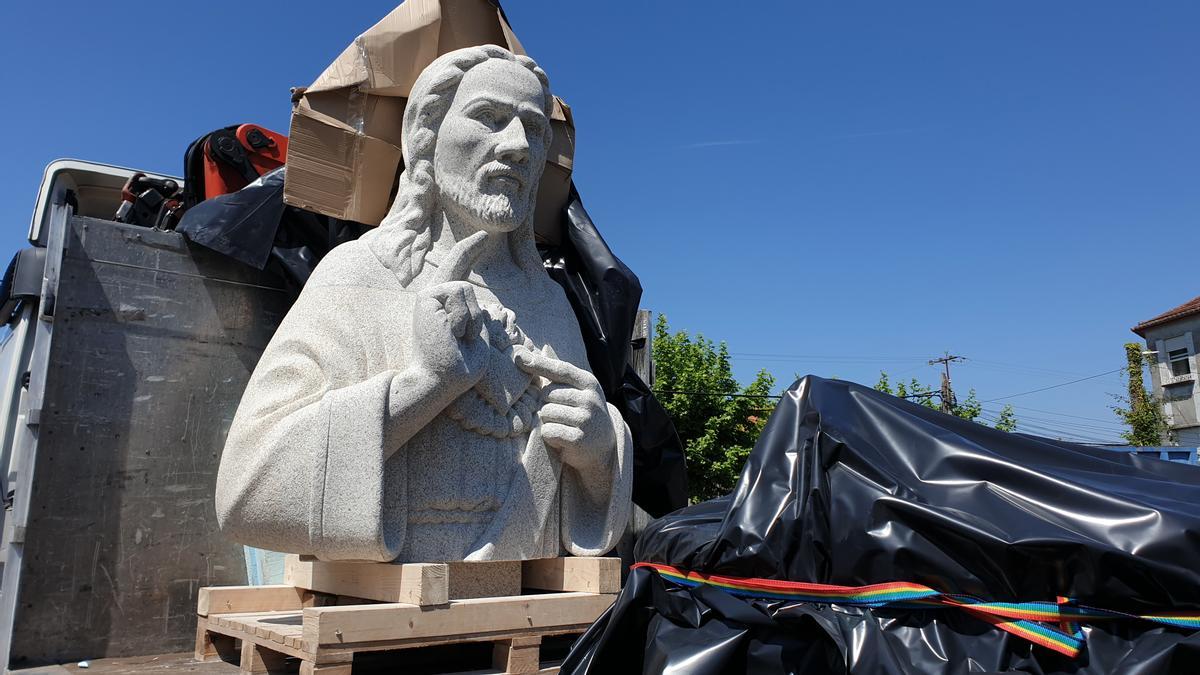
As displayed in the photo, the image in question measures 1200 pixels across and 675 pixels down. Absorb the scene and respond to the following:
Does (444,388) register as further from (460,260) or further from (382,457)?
A: (460,260)

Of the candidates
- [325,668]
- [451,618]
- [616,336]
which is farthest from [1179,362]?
[325,668]

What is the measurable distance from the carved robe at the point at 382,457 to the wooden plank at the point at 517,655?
16.5 inches

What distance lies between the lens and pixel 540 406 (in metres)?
4.32

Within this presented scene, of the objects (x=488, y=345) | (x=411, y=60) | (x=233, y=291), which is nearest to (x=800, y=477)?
(x=488, y=345)

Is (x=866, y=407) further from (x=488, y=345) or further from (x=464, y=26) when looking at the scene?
(x=464, y=26)

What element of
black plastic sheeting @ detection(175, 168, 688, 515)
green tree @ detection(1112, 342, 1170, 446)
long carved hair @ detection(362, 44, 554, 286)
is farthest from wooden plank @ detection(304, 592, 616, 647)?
green tree @ detection(1112, 342, 1170, 446)

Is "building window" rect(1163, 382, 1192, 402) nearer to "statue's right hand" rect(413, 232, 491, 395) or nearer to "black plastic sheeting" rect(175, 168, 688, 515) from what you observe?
"black plastic sheeting" rect(175, 168, 688, 515)

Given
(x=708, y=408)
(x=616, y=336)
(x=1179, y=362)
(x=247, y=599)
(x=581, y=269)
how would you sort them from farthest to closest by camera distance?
1. (x=1179, y=362)
2. (x=708, y=408)
3. (x=581, y=269)
4. (x=616, y=336)
5. (x=247, y=599)

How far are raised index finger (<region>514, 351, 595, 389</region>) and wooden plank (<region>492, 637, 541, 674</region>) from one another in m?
1.27

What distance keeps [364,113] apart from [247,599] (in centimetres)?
285

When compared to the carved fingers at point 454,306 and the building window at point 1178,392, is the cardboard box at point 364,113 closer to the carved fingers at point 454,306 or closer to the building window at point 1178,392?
the carved fingers at point 454,306

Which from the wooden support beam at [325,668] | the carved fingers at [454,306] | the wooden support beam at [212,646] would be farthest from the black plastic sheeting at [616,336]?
the wooden support beam at [325,668]

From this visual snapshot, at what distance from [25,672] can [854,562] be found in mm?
4321

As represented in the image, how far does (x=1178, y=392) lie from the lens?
92.0ft
